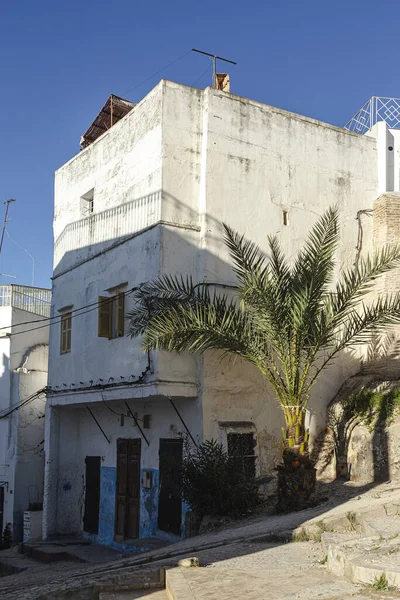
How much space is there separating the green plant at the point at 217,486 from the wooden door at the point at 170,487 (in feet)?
2.87

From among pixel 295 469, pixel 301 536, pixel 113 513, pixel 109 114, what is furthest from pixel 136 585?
pixel 109 114

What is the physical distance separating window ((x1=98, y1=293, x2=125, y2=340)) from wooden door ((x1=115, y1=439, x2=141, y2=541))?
2.56 metres

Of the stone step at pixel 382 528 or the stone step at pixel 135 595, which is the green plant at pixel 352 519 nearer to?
the stone step at pixel 382 528

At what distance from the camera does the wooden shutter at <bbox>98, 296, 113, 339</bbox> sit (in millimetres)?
15352

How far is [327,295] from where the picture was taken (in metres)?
12.4

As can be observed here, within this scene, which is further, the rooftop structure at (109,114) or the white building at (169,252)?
the rooftop structure at (109,114)

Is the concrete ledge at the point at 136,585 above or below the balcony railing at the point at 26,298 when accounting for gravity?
below

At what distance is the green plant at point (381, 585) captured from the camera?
5.96 meters

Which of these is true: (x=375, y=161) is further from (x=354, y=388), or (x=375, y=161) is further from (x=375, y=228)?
(x=354, y=388)

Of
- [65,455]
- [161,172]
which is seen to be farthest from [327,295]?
[65,455]

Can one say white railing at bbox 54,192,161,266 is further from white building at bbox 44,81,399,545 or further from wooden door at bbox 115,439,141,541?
wooden door at bbox 115,439,141,541

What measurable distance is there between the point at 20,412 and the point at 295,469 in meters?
12.1

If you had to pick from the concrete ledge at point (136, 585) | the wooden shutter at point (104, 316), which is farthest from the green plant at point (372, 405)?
the concrete ledge at point (136, 585)

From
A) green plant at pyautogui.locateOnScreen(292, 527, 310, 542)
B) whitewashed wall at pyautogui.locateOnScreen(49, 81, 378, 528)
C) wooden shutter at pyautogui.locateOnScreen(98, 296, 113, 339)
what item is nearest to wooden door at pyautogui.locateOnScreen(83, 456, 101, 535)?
whitewashed wall at pyautogui.locateOnScreen(49, 81, 378, 528)
